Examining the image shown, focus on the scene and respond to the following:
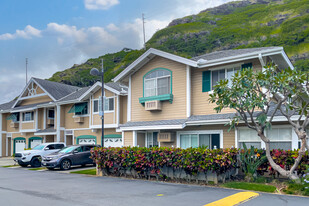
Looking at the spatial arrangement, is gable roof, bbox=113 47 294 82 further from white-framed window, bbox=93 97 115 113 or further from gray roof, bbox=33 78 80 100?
Answer: gray roof, bbox=33 78 80 100

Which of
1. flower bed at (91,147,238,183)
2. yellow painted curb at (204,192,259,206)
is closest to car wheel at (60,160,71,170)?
flower bed at (91,147,238,183)

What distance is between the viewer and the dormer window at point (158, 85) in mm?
19188

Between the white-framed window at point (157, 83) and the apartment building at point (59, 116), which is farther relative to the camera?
the apartment building at point (59, 116)

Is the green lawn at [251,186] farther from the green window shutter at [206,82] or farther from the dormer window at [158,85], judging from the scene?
the dormer window at [158,85]

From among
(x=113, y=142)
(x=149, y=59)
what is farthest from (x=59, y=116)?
(x=149, y=59)

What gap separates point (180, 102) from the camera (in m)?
18.6

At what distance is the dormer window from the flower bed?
4435 millimetres

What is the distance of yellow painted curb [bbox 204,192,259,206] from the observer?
31.5ft

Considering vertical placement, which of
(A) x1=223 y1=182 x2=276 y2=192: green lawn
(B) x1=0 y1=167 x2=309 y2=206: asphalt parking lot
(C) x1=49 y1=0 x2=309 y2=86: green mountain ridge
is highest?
(C) x1=49 y1=0 x2=309 y2=86: green mountain ridge

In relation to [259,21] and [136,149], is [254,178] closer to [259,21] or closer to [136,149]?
[136,149]

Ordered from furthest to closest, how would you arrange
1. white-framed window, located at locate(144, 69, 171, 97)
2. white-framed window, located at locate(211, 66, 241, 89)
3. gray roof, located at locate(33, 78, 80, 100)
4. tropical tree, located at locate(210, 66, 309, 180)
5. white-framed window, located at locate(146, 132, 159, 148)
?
1. gray roof, located at locate(33, 78, 80, 100)
2. white-framed window, located at locate(146, 132, 159, 148)
3. white-framed window, located at locate(144, 69, 171, 97)
4. white-framed window, located at locate(211, 66, 241, 89)
5. tropical tree, located at locate(210, 66, 309, 180)

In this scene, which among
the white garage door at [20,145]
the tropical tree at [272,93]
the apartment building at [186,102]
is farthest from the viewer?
the white garage door at [20,145]

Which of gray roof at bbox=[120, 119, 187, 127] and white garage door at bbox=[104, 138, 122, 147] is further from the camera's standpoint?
white garage door at bbox=[104, 138, 122, 147]

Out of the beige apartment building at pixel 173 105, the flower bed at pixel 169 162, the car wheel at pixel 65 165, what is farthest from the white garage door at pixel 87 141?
the flower bed at pixel 169 162
